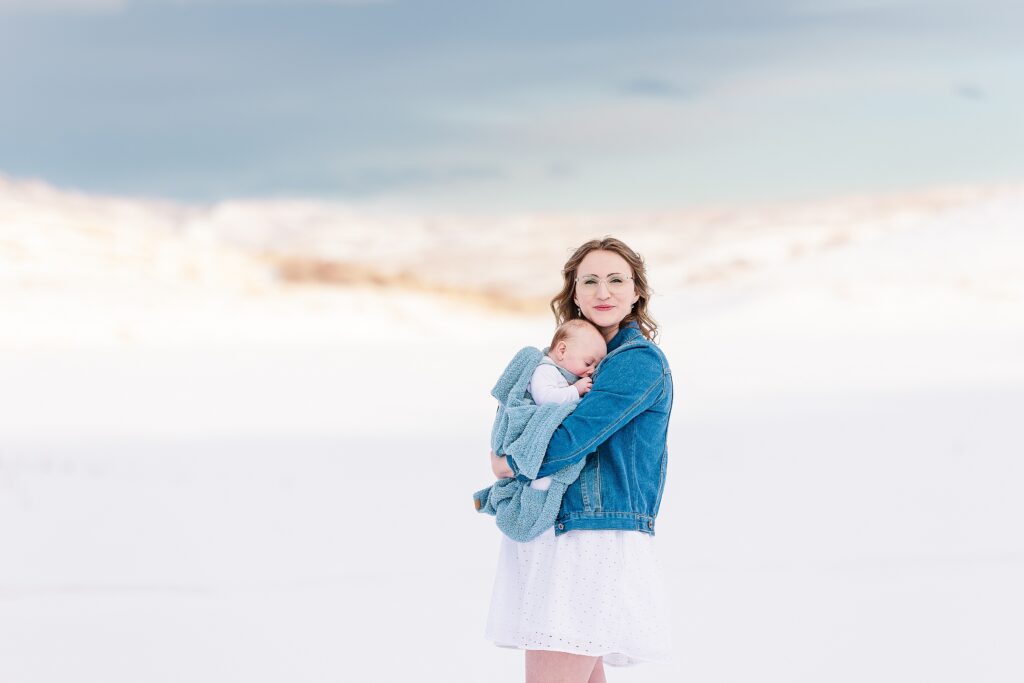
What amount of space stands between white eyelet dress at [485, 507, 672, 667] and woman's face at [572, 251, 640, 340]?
0.45 m

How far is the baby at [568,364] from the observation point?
7.64 ft

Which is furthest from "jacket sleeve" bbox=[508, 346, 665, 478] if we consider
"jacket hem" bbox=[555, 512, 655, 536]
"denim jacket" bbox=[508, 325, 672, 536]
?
"jacket hem" bbox=[555, 512, 655, 536]

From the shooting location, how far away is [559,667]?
2.38m

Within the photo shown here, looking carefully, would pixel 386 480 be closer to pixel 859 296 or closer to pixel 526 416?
pixel 526 416

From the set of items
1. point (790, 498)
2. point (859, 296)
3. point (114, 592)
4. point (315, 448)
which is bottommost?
point (114, 592)

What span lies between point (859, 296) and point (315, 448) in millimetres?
6132

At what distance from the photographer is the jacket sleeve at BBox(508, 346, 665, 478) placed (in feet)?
7.34

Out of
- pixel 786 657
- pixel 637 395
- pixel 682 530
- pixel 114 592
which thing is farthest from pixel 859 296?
pixel 637 395

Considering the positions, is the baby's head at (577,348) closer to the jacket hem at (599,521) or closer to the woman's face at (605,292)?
the woman's face at (605,292)

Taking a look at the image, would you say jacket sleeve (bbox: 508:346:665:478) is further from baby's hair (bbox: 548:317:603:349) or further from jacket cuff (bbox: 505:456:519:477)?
baby's hair (bbox: 548:317:603:349)

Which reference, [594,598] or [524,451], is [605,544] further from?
[524,451]

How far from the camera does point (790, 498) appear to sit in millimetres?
6270

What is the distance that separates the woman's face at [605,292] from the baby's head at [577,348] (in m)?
0.04

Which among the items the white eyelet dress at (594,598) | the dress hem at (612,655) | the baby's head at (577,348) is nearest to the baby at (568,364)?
the baby's head at (577,348)
